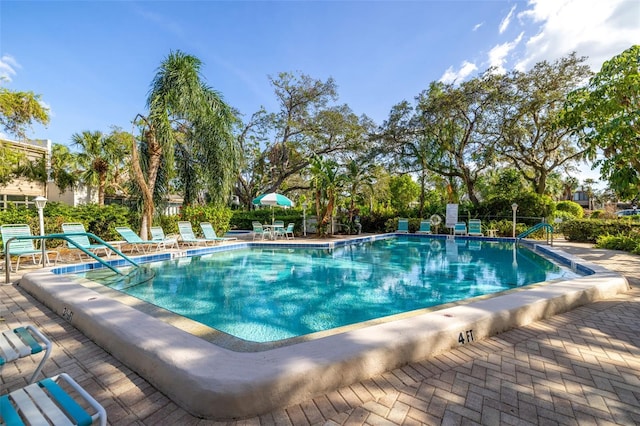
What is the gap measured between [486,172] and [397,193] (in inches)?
299

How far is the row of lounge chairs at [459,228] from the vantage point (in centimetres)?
1806

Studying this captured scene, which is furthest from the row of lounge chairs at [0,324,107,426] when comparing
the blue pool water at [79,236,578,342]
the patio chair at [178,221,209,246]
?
the patio chair at [178,221,209,246]

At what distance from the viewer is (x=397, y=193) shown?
28.9 metres

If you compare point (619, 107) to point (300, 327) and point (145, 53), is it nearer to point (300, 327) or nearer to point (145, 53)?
point (300, 327)

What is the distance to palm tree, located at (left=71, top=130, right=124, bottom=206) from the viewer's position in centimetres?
2488

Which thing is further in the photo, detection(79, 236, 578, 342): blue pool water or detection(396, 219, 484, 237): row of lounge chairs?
detection(396, 219, 484, 237): row of lounge chairs

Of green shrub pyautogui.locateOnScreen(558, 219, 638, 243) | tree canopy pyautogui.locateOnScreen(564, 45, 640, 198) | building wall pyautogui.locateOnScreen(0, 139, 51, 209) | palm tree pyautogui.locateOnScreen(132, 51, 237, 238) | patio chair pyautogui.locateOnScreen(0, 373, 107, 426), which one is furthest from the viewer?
building wall pyautogui.locateOnScreen(0, 139, 51, 209)

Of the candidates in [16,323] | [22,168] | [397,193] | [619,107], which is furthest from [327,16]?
[22,168]

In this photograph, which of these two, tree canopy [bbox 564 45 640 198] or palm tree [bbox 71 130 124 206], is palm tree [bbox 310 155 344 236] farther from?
palm tree [bbox 71 130 124 206]

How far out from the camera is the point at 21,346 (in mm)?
2043

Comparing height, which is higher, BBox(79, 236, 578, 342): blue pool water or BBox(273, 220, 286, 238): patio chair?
BBox(273, 220, 286, 238): patio chair

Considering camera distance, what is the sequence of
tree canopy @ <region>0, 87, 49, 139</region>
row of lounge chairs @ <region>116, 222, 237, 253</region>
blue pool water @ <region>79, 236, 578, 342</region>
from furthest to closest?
tree canopy @ <region>0, 87, 49, 139</region> → row of lounge chairs @ <region>116, 222, 237, 253</region> → blue pool water @ <region>79, 236, 578, 342</region>

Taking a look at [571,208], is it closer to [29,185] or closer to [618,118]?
[618,118]

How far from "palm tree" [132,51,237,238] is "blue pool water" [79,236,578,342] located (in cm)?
380
